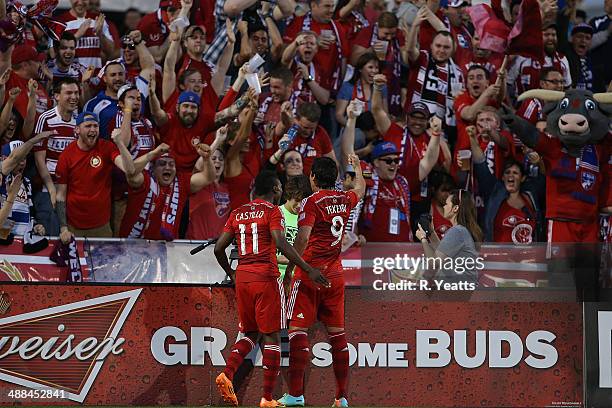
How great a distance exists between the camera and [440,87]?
12.8 m

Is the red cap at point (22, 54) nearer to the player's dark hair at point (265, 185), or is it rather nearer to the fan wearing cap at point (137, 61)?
the fan wearing cap at point (137, 61)

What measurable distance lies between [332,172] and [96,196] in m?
2.98

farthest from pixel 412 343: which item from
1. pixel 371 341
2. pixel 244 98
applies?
pixel 244 98

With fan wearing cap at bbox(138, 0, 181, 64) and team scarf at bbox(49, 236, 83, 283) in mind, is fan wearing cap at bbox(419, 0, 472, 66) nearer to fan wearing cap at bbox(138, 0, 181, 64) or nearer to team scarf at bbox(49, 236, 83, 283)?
fan wearing cap at bbox(138, 0, 181, 64)

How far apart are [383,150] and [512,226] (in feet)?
5.17

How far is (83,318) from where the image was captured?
356 inches

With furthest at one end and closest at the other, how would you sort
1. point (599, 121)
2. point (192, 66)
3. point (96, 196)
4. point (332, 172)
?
point (192, 66) < point (599, 121) < point (96, 196) < point (332, 172)

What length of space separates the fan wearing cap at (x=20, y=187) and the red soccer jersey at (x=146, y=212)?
93 centimetres

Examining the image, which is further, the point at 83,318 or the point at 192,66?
the point at 192,66

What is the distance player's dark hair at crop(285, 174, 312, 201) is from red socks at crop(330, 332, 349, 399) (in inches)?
47.2

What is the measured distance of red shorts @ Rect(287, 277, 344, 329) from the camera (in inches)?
343

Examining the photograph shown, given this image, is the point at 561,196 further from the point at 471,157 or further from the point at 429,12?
the point at 429,12

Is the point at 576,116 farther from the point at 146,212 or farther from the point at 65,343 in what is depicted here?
the point at 65,343

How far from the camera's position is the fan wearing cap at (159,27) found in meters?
12.5
